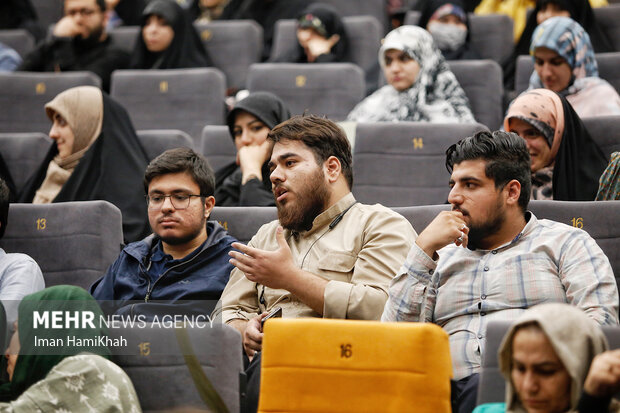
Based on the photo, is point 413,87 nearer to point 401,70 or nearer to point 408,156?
point 401,70

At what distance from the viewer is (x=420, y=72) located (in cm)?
488

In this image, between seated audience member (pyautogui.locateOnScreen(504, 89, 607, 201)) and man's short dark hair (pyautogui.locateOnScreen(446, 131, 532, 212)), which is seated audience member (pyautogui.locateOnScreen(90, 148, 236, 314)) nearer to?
man's short dark hair (pyautogui.locateOnScreen(446, 131, 532, 212))

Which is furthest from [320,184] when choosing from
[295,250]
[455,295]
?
[455,295]

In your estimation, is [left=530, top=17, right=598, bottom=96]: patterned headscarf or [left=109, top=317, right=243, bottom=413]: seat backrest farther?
[left=530, top=17, right=598, bottom=96]: patterned headscarf

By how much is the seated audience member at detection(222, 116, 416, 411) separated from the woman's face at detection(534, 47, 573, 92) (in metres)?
1.73

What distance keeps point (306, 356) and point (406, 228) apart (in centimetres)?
85

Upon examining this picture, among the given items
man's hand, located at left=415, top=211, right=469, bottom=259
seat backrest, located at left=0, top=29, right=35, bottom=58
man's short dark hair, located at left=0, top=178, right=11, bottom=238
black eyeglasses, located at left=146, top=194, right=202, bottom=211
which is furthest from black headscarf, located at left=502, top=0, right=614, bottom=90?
seat backrest, located at left=0, top=29, right=35, bottom=58

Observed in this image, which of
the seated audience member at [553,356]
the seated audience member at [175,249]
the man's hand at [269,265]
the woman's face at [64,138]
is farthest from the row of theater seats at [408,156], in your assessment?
the seated audience member at [553,356]

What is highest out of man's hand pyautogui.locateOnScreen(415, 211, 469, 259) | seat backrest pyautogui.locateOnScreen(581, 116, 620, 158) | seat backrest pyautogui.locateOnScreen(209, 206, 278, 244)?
seat backrest pyautogui.locateOnScreen(581, 116, 620, 158)

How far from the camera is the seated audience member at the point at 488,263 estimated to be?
254 centimetres

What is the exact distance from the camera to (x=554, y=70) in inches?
178

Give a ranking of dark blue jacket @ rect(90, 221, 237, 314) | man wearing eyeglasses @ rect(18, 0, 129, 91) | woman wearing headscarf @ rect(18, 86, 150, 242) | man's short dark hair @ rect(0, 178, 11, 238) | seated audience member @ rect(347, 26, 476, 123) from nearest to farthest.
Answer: dark blue jacket @ rect(90, 221, 237, 314)
man's short dark hair @ rect(0, 178, 11, 238)
woman wearing headscarf @ rect(18, 86, 150, 242)
seated audience member @ rect(347, 26, 476, 123)
man wearing eyeglasses @ rect(18, 0, 129, 91)

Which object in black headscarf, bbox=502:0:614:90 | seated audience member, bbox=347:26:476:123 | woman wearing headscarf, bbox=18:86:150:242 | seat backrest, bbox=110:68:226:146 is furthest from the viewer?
black headscarf, bbox=502:0:614:90

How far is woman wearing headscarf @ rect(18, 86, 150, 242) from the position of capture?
418cm
